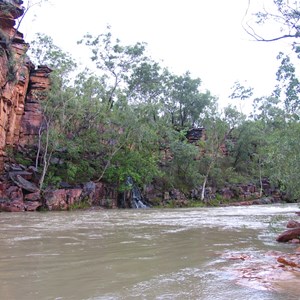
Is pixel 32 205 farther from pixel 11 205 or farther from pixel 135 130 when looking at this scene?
pixel 135 130

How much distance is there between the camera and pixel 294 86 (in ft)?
38.0

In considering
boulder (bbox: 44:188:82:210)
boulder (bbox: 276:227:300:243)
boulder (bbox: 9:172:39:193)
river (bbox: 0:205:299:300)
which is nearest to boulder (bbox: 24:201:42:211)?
A: boulder (bbox: 44:188:82:210)

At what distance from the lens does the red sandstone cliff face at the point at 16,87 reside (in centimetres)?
2689

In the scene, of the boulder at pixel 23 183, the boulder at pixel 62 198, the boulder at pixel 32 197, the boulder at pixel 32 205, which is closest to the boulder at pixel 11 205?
the boulder at pixel 32 205

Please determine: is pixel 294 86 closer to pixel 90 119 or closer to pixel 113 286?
pixel 113 286

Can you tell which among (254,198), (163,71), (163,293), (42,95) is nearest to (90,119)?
(42,95)

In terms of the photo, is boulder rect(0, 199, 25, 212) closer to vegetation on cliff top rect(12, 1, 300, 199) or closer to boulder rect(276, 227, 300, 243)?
vegetation on cliff top rect(12, 1, 300, 199)

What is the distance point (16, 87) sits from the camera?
2955 cm

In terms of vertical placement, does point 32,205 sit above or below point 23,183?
below

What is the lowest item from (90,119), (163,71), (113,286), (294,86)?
(113,286)

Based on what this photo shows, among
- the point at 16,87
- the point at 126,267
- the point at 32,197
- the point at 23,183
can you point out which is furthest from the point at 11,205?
the point at 126,267

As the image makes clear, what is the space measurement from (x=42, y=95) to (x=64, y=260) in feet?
82.8

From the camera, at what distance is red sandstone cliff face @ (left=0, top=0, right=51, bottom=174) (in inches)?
1059

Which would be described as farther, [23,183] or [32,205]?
[23,183]
